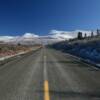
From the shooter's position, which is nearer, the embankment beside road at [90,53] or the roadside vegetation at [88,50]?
the embankment beside road at [90,53]

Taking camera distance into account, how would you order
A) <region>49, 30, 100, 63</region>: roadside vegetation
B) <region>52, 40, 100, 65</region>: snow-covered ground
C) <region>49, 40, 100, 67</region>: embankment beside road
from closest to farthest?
<region>49, 40, 100, 67</region>: embankment beside road → <region>52, 40, 100, 65</region>: snow-covered ground → <region>49, 30, 100, 63</region>: roadside vegetation

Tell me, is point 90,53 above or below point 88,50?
below

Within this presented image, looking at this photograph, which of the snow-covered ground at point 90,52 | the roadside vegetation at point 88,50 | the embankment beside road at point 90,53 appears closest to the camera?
the embankment beside road at point 90,53

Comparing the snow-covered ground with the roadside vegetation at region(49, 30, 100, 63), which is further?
the roadside vegetation at region(49, 30, 100, 63)

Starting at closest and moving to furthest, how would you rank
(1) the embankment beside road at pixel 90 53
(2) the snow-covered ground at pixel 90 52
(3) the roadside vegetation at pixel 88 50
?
1. (1) the embankment beside road at pixel 90 53
2. (2) the snow-covered ground at pixel 90 52
3. (3) the roadside vegetation at pixel 88 50

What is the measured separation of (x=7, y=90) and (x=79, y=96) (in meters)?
2.87

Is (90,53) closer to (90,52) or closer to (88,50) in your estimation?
(90,52)

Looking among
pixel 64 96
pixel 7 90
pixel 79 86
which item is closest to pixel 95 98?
pixel 64 96

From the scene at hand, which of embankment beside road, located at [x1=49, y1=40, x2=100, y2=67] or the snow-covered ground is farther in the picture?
the snow-covered ground

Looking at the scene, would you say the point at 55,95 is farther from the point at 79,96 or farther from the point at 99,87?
the point at 99,87

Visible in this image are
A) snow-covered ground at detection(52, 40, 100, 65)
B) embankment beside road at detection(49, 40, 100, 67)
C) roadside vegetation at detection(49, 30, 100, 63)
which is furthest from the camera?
roadside vegetation at detection(49, 30, 100, 63)

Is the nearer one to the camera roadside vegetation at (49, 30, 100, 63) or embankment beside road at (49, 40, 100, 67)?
embankment beside road at (49, 40, 100, 67)

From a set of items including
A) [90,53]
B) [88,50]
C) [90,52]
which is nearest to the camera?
[90,53]

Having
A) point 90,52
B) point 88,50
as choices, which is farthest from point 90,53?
point 88,50
